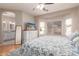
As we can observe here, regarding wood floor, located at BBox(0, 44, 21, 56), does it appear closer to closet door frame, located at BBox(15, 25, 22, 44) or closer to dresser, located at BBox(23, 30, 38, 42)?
closet door frame, located at BBox(15, 25, 22, 44)

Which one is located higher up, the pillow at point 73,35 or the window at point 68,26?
the window at point 68,26

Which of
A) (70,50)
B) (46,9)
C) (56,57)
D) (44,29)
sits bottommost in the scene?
(56,57)

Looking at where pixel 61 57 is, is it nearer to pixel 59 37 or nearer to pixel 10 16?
pixel 59 37

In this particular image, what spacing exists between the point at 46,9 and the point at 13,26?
0.72m

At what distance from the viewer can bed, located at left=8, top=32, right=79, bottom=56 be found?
2.10 m

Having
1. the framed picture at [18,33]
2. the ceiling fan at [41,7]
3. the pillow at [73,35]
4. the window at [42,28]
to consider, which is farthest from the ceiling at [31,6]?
the pillow at [73,35]

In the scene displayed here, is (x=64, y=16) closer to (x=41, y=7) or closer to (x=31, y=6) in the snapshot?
(x=41, y=7)

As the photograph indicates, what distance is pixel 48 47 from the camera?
6.94ft

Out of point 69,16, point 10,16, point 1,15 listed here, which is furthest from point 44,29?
point 1,15

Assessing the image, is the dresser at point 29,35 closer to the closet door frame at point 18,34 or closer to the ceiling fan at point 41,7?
the closet door frame at point 18,34

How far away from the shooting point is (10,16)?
2.14 metres

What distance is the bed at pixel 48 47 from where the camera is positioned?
6.89 feet

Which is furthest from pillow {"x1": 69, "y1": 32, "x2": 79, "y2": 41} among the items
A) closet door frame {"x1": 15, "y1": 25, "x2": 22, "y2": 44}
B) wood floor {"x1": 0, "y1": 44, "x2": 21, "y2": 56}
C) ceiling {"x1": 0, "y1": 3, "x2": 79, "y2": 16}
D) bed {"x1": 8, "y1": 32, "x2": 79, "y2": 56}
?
wood floor {"x1": 0, "y1": 44, "x2": 21, "y2": 56}

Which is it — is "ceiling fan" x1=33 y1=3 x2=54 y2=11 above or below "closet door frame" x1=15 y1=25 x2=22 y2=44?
above
